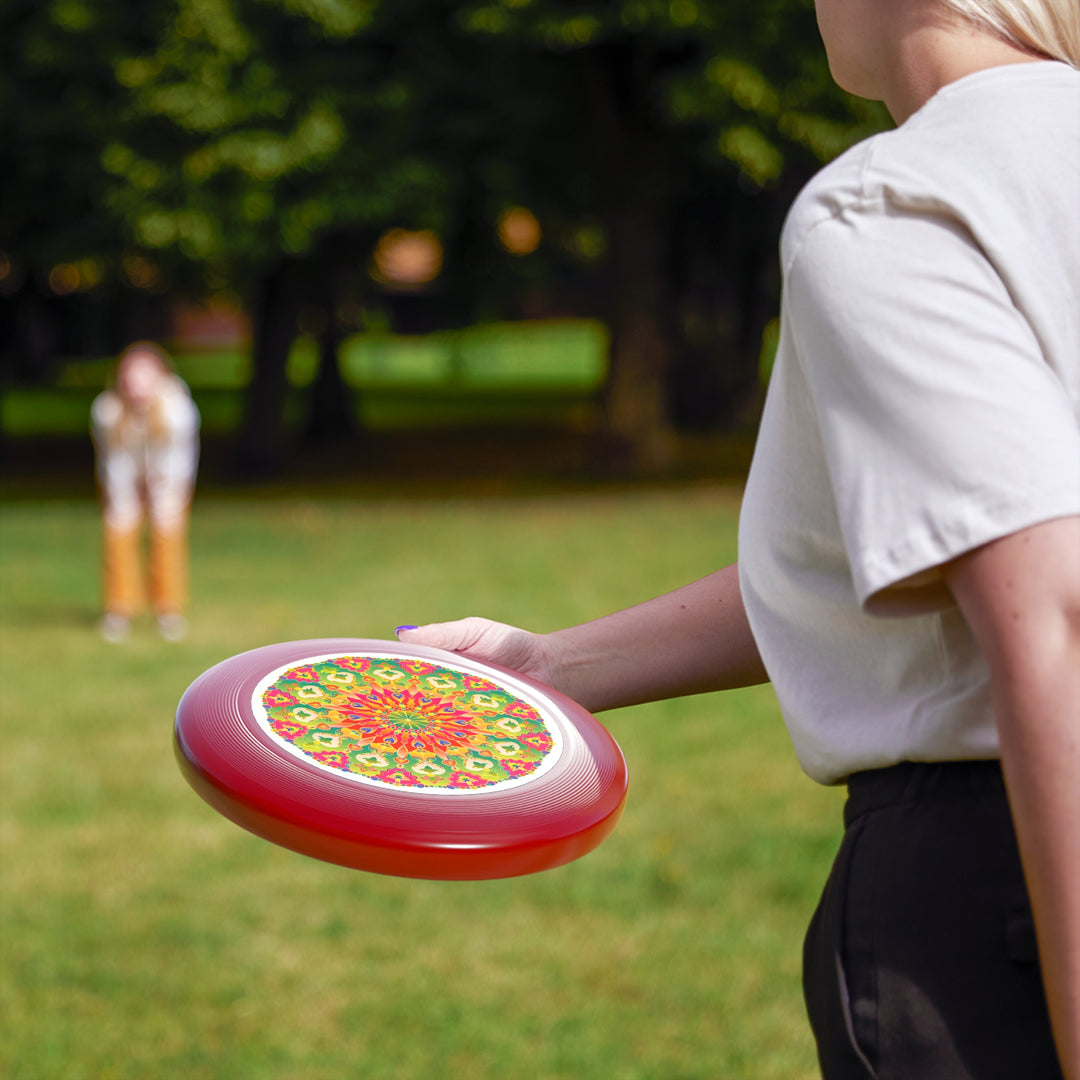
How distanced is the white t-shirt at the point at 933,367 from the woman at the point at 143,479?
8.53 m

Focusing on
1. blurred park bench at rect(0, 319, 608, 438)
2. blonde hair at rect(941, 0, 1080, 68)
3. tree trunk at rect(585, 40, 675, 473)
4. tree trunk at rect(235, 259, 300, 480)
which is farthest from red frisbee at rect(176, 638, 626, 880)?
tree trunk at rect(235, 259, 300, 480)

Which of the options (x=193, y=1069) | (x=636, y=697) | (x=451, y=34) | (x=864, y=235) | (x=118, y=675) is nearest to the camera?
(x=864, y=235)

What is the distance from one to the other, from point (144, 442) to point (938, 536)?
909 centimetres

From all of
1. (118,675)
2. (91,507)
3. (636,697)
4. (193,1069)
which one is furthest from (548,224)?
(636,697)

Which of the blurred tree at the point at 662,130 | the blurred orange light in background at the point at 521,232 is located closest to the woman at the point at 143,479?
the blurred tree at the point at 662,130

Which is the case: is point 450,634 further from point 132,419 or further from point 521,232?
point 521,232

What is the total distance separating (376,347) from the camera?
77500mm

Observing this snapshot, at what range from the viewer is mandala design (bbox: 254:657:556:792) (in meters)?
1.50

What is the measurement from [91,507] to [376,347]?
60030 mm

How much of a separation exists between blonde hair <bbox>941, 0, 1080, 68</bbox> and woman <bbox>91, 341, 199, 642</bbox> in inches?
336

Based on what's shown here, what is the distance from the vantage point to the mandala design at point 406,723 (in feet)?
4.92

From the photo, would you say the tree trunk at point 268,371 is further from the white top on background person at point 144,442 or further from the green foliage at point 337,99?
the white top on background person at point 144,442

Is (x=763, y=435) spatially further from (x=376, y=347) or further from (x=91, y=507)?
(x=376, y=347)

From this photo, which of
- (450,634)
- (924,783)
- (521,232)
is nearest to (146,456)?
(450,634)
